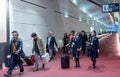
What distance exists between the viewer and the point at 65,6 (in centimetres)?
3033

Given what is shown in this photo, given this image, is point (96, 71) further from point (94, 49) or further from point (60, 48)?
point (60, 48)

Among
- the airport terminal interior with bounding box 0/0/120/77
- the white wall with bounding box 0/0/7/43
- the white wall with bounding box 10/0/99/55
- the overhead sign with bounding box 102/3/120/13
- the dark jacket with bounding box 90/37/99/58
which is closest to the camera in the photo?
the airport terminal interior with bounding box 0/0/120/77

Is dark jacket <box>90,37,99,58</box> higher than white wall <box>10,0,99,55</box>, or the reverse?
white wall <box>10,0,99,55</box>

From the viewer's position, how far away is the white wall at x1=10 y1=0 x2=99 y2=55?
15570 mm

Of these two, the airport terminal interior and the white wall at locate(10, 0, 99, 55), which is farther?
the white wall at locate(10, 0, 99, 55)

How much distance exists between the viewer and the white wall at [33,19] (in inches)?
613

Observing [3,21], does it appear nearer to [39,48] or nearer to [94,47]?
[39,48]

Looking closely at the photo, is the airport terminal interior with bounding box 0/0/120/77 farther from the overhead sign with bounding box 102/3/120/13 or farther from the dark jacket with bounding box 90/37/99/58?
the overhead sign with bounding box 102/3/120/13

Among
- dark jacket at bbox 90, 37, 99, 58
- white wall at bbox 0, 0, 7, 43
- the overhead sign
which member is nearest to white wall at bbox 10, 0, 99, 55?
white wall at bbox 0, 0, 7, 43

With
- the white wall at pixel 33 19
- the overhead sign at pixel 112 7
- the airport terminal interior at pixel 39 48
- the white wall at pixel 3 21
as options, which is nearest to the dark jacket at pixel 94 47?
the airport terminal interior at pixel 39 48

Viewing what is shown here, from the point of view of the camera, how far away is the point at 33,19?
18469mm

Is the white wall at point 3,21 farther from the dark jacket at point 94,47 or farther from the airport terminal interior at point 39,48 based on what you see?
the dark jacket at point 94,47

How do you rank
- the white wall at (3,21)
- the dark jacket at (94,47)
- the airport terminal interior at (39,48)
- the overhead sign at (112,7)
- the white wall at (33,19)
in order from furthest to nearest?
the overhead sign at (112,7)
the white wall at (33,19)
the white wall at (3,21)
the dark jacket at (94,47)
the airport terminal interior at (39,48)

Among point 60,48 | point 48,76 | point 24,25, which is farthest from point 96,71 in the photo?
point 60,48
